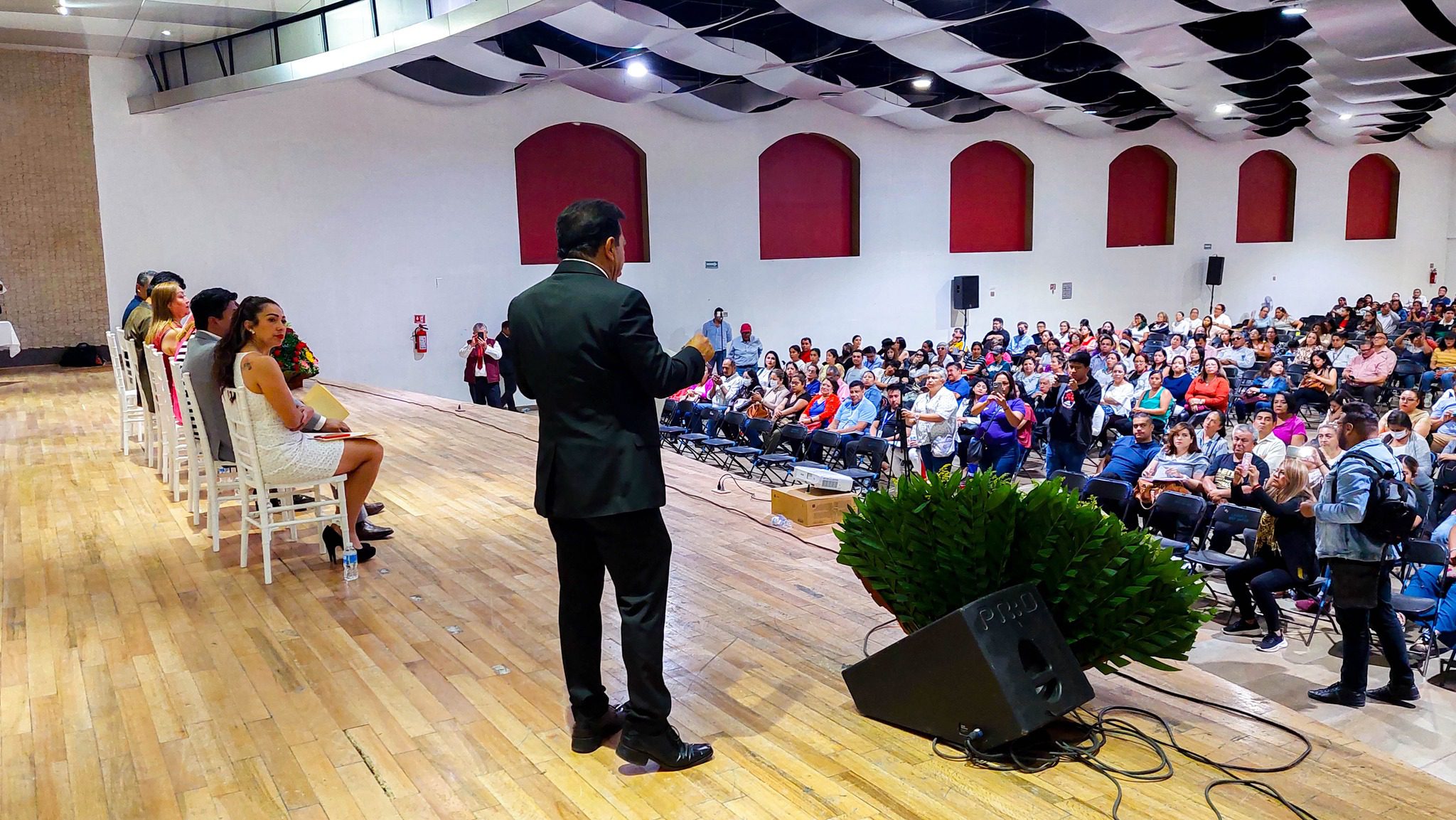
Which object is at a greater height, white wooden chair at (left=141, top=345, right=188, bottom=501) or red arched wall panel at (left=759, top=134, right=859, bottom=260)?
red arched wall panel at (left=759, top=134, right=859, bottom=260)

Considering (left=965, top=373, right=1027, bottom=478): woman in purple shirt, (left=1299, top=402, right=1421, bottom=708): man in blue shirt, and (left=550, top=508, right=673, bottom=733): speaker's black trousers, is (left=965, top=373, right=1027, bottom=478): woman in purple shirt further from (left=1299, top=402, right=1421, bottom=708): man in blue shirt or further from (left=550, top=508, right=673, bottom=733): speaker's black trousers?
(left=550, top=508, right=673, bottom=733): speaker's black trousers

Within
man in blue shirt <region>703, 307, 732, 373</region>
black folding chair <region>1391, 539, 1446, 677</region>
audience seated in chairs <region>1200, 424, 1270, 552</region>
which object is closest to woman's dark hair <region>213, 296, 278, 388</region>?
black folding chair <region>1391, 539, 1446, 677</region>

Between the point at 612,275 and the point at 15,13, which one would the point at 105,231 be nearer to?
the point at 15,13

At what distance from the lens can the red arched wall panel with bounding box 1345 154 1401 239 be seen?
24516 mm

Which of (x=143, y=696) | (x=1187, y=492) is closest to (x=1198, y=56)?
(x=1187, y=492)

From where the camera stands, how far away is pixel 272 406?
4129mm

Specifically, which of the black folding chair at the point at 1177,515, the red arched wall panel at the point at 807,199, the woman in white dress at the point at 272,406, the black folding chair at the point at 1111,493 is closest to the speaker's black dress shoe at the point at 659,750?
the woman in white dress at the point at 272,406

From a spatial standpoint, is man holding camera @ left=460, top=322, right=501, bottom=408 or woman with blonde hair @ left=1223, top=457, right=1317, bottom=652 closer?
woman with blonde hair @ left=1223, top=457, right=1317, bottom=652

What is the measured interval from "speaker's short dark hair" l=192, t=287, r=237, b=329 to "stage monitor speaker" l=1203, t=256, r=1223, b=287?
2075 cm

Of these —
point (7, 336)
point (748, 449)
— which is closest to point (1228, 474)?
point (748, 449)

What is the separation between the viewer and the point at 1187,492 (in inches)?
268

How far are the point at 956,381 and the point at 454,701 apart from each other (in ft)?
25.0

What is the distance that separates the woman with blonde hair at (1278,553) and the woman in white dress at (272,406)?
4518mm

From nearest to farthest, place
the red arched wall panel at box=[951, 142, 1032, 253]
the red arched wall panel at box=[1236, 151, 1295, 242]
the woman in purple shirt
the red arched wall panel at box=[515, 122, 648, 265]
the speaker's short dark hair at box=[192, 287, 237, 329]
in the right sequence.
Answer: the speaker's short dark hair at box=[192, 287, 237, 329]
the woman in purple shirt
the red arched wall panel at box=[515, 122, 648, 265]
the red arched wall panel at box=[951, 142, 1032, 253]
the red arched wall panel at box=[1236, 151, 1295, 242]
